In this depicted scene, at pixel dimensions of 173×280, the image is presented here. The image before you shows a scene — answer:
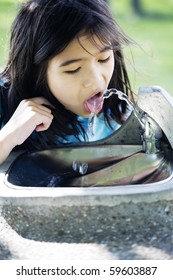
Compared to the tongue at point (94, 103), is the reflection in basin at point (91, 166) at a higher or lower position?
lower

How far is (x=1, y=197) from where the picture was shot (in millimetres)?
1559

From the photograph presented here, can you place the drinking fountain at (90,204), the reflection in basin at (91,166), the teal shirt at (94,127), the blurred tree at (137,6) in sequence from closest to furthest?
the drinking fountain at (90,204) → the reflection in basin at (91,166) → the teal shirt at (94,127) → the blurred tree at (137,6)

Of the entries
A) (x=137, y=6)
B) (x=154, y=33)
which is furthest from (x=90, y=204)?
(x=137, y=6)

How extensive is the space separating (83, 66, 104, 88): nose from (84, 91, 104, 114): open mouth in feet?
0.17

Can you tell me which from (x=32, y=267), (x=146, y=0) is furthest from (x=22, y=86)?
(x=146, y=0)

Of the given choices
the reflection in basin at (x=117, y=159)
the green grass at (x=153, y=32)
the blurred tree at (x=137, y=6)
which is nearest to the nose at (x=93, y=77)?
the reflection in basin at (x=117, y=159)

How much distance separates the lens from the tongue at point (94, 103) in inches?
73.7

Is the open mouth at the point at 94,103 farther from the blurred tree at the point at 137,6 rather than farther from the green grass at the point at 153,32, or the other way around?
the blurred tree at the point at 137,6

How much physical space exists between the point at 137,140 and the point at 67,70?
0.29m

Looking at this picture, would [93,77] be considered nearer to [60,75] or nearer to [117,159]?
[60,75]

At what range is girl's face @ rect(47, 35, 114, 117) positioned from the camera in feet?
5.88

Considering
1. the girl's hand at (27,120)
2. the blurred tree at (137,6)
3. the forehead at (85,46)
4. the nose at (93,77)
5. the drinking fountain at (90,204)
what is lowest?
the blurred tree at (137,6)

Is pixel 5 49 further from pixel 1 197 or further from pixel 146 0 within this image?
pixel 146 0

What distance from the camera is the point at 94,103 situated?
1.88 m
